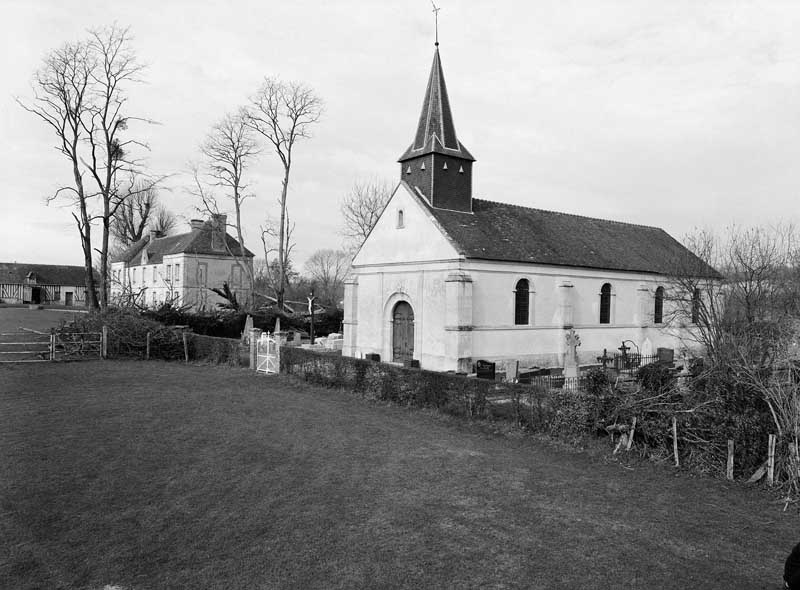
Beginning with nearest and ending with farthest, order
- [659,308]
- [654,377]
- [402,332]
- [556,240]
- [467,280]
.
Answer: [654,377], [467,280], [402,332], [556,240], [659,308]

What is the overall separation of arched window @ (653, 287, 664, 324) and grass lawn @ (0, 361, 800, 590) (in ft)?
66.2

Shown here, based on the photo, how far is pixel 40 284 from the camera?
7131cm

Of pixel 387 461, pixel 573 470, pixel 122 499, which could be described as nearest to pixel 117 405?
pixel 122 499

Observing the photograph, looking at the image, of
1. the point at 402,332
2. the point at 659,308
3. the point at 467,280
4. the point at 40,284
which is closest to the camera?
the point at 467,280

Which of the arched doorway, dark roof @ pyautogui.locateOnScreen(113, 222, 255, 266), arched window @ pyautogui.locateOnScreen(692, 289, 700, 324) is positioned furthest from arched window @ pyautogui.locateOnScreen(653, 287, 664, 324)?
dark roof @ pyautogui.locateOnScreen(113, 222, 255, 266)

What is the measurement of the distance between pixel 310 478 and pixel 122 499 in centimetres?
270

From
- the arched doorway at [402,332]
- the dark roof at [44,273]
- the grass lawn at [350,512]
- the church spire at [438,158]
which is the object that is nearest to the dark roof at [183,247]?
the dark roof at [44,273]

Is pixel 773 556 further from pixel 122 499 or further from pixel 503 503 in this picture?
pixel 122 499

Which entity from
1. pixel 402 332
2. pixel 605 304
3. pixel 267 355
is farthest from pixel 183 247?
pixel 605 304

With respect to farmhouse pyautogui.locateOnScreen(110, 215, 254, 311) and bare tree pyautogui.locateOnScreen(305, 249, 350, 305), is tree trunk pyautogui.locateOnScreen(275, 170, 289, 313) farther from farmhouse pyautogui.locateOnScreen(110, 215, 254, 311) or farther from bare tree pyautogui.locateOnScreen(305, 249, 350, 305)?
bare tree pyautogui.locateOnScreen(305, 249, 350, 305)

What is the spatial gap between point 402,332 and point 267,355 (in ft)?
19.0

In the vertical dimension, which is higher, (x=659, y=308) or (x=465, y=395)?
(x=659, y=308)

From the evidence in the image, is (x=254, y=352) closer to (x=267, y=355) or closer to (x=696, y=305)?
(x=267, y=355)

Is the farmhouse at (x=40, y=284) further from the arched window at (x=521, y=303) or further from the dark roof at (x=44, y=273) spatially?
the arched window at (x=521, y=303)
